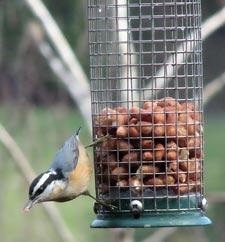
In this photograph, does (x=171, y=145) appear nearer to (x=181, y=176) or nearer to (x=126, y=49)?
(x=181, y=176)

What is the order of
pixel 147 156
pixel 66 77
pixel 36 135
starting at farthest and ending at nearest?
pixel 36 135 → pixel 66 77 → pixel 147 156

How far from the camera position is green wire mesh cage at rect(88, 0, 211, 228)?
654 centimetres

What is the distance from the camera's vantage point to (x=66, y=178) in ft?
21.6

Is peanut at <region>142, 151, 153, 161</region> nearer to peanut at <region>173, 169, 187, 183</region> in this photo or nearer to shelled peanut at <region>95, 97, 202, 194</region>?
shelled peanut at <region>95, 97, 202, 194</region>

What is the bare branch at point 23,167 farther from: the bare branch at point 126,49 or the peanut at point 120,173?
the peanut at point 120,173

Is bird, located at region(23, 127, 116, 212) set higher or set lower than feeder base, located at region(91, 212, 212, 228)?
higher

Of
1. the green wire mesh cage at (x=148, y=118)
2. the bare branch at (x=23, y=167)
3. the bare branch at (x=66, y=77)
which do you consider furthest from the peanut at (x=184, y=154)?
the bare branch at (x=66, y=77)

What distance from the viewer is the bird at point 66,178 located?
21.2ft

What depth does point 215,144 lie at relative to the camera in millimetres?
15922

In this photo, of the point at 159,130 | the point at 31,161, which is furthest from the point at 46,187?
the point at 31,161

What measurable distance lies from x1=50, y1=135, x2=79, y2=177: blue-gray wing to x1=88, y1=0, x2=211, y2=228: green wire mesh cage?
0.16 meters

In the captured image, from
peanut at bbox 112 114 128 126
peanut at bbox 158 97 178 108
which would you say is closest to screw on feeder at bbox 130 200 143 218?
peanut at bbox 112 114 128 126

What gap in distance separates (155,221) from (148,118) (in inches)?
24.0

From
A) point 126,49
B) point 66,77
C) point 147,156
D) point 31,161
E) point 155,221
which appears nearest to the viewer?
point 155,221
